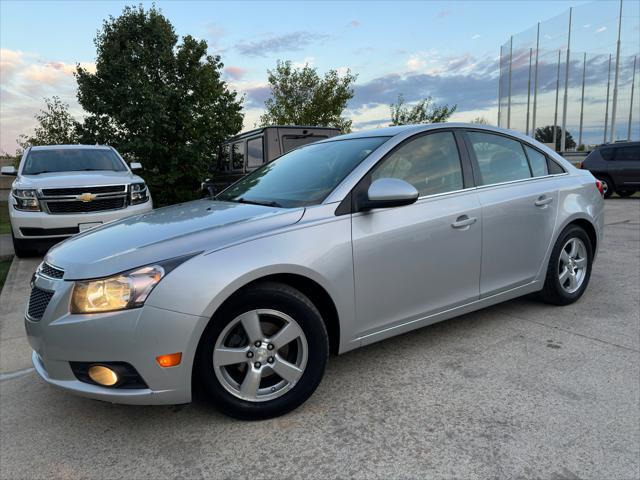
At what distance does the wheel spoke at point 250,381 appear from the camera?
235 cm

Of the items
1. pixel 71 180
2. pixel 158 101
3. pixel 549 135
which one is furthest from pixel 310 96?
pixel 549 135

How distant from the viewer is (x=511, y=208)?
346cm

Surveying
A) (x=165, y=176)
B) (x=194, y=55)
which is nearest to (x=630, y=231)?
(x=165, y=176)

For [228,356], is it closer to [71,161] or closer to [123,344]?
[123,344]

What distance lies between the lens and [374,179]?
288 cm

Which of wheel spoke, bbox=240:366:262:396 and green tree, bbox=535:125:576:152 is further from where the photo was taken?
green tree, bbox=535:125:576:152

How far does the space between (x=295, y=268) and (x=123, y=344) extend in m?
0.88

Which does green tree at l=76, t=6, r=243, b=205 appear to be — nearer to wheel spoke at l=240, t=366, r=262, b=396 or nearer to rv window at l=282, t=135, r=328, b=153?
rv window at l=282, t=135, r=328, b=153

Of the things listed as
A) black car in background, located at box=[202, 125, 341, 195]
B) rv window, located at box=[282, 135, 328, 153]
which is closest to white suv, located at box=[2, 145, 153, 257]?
black car in background, located at box=[202, 125, 341, 195]

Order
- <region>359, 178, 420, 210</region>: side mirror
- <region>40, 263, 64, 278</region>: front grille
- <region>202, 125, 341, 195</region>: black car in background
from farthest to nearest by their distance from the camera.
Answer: <region>202, 125, 341, 195</region>: black car in background < <region>359, 178, 420, 210</region>: side mirror < <region>40, 263, 64, 278</region>: front grille

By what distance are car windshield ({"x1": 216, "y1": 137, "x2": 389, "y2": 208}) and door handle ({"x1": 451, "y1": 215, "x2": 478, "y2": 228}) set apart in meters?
0.73

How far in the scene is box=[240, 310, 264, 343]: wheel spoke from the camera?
2318 millimetres

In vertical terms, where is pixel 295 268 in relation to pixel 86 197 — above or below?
below

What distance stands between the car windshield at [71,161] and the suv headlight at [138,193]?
0.82 metres
